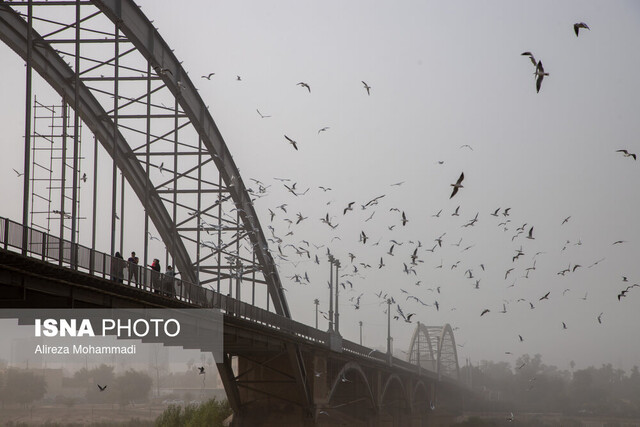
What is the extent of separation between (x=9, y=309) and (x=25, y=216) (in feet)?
9.75

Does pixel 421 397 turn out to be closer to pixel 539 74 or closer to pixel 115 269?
pixel 115 269

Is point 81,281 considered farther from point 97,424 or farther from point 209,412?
point 97,424

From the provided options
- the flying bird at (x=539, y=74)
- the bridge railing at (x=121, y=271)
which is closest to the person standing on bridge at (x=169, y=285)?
the bridge railing at (x=121, y=271)

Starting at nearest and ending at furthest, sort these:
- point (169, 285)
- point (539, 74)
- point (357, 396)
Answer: point (539, 74)
point (169, 285)
point (357, 396)

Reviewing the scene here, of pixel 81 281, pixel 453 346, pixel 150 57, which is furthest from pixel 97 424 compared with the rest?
pixel 453 346

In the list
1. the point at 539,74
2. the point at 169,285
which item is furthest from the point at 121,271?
the point at 539,74

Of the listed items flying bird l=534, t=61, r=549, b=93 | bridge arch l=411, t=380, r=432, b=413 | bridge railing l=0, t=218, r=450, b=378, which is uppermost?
flying bird l=534, t=61, r=549, b=93

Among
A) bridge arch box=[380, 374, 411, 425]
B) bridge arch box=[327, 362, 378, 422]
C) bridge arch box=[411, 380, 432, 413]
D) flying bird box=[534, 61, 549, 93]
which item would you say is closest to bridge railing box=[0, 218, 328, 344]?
flying bird box=[534, 61, 549, 93]

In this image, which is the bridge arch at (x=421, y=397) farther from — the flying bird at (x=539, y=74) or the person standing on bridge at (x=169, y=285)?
the flying bird at (x=539, y=74)

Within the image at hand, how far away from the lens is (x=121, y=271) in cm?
2664

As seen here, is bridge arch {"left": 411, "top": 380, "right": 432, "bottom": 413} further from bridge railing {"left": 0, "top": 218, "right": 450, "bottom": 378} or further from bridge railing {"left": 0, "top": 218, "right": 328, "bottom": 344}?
bridge railing {"left": 0, "top": 218, "right": 328, "bottom": 344}

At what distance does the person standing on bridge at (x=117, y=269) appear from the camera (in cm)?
2605

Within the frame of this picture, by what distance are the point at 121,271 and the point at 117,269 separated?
10.0 inches

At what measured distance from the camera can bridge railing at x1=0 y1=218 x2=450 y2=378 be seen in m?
20.3
